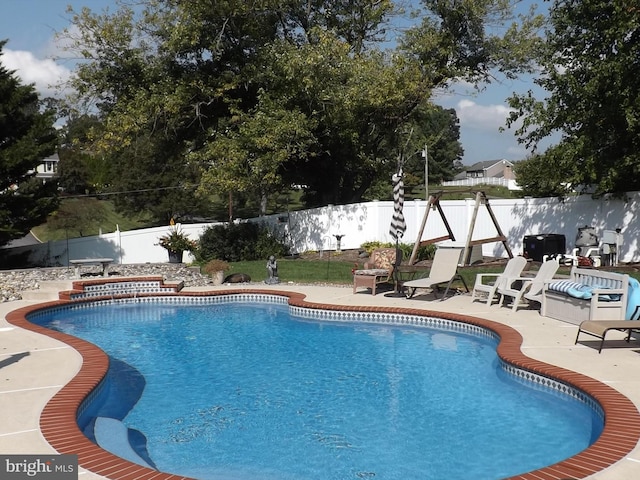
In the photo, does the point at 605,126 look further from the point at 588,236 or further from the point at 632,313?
the point at 632,313

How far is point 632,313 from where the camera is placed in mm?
9719

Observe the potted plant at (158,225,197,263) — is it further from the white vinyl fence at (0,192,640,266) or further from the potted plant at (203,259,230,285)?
the potted plant at (203,259,230,285)

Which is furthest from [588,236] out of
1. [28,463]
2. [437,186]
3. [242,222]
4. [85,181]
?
[437,186]

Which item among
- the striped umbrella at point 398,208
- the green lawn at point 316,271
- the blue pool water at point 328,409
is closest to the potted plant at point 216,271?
the green lawn at point 316,271

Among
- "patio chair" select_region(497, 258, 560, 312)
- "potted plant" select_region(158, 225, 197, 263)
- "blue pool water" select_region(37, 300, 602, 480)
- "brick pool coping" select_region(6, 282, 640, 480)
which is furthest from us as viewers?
"potted plant" select_region(158, 225, 197, 263)

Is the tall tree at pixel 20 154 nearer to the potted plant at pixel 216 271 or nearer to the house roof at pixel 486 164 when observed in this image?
the potted plant at pixel 216 271

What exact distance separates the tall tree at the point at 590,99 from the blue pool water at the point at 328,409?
8.66 m

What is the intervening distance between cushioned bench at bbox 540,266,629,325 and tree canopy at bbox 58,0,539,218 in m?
11.6

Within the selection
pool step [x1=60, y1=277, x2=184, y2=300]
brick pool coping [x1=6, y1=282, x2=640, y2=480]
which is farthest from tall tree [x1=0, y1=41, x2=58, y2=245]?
brick pool coping [x1=6, y1=282, x2=640, y2=480]

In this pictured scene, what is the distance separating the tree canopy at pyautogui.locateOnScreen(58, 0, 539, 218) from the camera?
21.5 m

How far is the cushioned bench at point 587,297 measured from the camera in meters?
9.76

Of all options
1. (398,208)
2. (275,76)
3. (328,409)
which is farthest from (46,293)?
(275,76)

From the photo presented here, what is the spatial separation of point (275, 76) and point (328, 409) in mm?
16820

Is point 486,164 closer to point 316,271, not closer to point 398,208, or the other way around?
point 316,271
